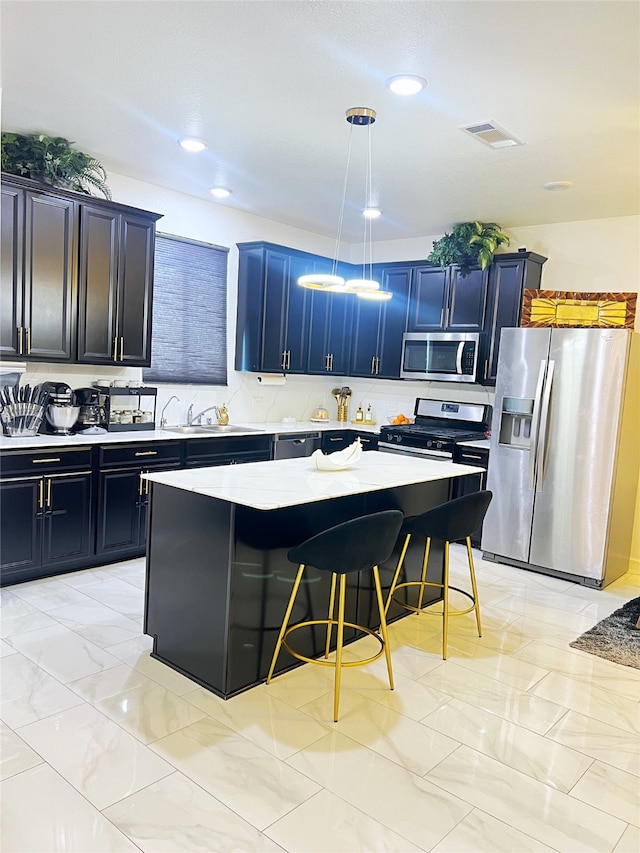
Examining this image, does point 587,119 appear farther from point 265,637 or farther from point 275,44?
point 265,637

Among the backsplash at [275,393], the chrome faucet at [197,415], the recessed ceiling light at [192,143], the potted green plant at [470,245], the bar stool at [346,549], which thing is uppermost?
the recessed ceiling light at [192,143]

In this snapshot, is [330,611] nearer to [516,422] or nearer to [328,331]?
[516,422]

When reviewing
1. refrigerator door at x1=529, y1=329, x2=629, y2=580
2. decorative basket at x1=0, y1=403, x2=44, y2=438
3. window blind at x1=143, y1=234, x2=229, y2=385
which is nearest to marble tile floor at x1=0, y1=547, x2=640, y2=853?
decorative basket at x1=0, y1=403, x2=44, y2=438

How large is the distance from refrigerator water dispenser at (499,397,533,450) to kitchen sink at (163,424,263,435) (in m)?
2.03

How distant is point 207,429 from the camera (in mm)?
5445

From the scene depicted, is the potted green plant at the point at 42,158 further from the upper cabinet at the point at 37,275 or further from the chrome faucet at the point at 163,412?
the chrome faucet at the point at 163,412

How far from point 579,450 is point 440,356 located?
5.44 ft

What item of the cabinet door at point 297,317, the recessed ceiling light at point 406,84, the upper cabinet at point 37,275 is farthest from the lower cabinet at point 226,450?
the recessed ceiling light at point 406,84

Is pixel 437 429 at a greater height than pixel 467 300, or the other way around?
pixel 467 300

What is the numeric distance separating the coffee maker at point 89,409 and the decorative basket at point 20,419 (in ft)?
1.14

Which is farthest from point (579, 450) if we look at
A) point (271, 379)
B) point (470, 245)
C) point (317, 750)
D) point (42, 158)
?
point (42, 158)

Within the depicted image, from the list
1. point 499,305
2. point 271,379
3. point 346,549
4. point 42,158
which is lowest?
point 346,549

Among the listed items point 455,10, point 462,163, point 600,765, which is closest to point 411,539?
point 600,765

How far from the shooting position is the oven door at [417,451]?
5.45m
